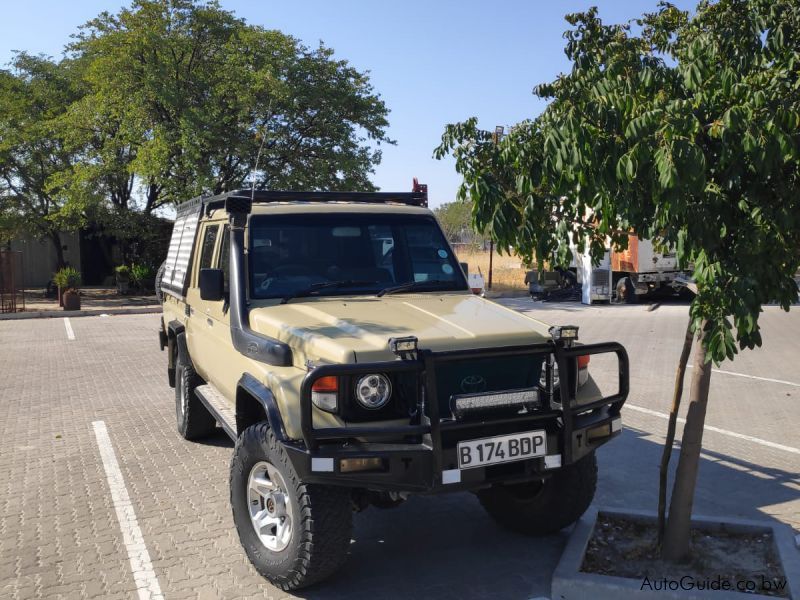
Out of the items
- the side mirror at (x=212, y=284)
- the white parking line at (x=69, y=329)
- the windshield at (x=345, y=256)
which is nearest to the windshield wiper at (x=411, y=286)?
the windshield at (x=345, y=256)

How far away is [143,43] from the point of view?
24.7 metres

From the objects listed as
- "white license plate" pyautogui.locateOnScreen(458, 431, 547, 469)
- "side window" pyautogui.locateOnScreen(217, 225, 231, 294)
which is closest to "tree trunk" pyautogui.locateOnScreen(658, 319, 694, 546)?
"white license plate" pyautogui.locateOnScreen(458, 431, 547, 469)

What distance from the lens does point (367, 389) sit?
3982 mm

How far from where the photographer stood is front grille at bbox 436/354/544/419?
414cm

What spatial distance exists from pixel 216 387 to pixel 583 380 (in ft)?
9.74

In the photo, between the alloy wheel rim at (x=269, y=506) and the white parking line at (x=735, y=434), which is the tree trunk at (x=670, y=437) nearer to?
the alloy wheel rim at (x=269, y=506)

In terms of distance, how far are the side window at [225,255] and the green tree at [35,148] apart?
890 inches

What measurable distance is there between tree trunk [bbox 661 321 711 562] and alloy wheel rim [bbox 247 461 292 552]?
7.08 feet

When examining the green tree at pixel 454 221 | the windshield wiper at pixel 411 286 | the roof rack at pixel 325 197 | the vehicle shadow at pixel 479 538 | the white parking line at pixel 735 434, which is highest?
the green tree at pixel 454 221

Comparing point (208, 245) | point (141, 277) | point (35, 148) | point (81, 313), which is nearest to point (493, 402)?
point (208, 245)

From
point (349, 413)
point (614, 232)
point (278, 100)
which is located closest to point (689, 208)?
point (614, 232)

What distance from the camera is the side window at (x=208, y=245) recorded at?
6.23 metres

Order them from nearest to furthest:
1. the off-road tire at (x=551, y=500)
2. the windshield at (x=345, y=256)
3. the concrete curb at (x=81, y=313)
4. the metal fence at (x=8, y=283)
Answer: the off-road tire at (x=551, y=500) → the windshield at (x=345, y=256) → the concrete curb at (x=81, y=313) → the metal fence at (x=8, y=283)

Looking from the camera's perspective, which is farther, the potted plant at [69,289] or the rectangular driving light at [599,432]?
the potted plant at [69,289]
